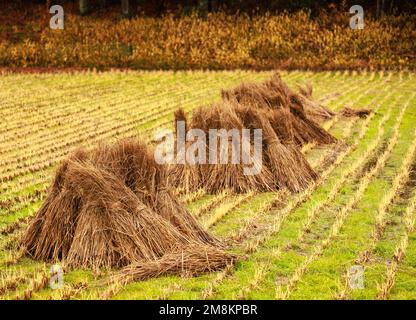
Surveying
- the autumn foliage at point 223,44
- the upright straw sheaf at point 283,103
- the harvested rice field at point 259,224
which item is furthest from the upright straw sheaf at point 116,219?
the autumn foliage at point 223,44

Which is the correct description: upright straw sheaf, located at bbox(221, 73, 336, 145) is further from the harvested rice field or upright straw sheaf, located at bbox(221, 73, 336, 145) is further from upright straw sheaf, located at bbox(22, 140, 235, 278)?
upright straw sheaf, located at bbox(22, 140, 235, 278)

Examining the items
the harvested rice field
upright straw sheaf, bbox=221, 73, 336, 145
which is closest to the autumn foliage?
the harvested rice field

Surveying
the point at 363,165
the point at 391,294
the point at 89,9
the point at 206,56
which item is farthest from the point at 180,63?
the point at 391,294

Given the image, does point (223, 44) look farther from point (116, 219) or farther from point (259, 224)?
point (116, 219)

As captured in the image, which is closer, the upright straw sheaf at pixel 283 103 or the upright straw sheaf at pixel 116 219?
the upright straw sheaf at pixel 116 219

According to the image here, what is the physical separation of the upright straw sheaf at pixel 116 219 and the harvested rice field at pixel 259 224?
3 centimetres

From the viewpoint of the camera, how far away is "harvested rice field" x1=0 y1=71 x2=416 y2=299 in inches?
273

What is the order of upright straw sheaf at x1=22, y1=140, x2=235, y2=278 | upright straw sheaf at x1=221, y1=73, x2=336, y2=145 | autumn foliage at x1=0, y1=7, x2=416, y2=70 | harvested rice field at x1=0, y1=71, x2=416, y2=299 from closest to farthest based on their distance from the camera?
harvested rice field at x1=0, y1=71, x2=416, y2=299, upright straw sheaf at x1=22, y1=140, x2=235, y2=278, upright straw sheaf at x1=221, y1=73, x2=336, y2=145, autumn foliage at x1=0, y1=7, x2=416, y2=70

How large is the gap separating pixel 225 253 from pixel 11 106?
51.2ft

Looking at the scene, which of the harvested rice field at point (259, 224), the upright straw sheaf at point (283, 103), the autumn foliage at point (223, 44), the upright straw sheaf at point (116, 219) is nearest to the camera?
the harvested rice field at point (259, 224)

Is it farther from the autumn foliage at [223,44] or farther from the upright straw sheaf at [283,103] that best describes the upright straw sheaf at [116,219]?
the autumn foliage at [223,44]

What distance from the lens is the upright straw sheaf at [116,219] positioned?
757cm

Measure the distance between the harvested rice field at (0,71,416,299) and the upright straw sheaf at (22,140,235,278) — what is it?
1.2 inches
